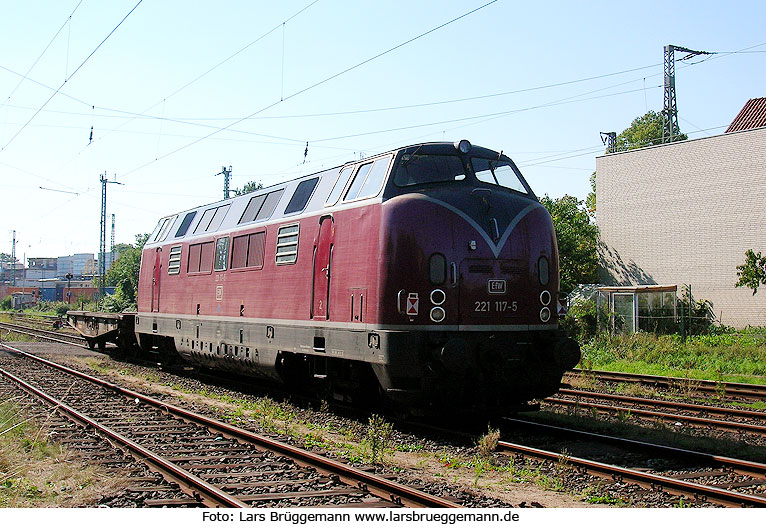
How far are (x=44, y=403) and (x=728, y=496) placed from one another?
37.5 ft

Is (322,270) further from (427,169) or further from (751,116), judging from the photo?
(751,116)

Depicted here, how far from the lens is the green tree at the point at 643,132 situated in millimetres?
57781

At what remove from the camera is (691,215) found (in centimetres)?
3075

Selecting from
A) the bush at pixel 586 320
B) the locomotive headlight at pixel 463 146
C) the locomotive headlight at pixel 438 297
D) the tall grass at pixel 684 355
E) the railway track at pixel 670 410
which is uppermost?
the locomotive headlight at pixel 463 146

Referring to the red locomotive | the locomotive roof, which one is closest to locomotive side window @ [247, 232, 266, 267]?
the locomotive roof

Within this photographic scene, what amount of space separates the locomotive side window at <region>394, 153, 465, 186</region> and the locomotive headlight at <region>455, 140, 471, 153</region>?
138 millimetres

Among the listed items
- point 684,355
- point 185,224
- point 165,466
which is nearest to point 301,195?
point 165,466

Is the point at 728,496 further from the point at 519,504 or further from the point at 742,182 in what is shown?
the point at 742,182

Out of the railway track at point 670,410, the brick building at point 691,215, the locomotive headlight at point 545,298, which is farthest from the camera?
the brick building at point 691,215

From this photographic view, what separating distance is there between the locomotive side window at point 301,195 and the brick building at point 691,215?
21749 millimetres

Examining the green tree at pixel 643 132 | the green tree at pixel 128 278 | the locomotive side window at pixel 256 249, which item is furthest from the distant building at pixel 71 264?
the locomotive side window at pixel 256 249

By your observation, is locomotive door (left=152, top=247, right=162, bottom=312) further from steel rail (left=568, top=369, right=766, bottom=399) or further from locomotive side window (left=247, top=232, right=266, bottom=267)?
steel rail (left=568, top=369, right=766, bottom=399)

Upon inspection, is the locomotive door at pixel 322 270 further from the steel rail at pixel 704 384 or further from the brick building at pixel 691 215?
the brick building at pixel 691 215

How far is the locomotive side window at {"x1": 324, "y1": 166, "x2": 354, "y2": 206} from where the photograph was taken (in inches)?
448
